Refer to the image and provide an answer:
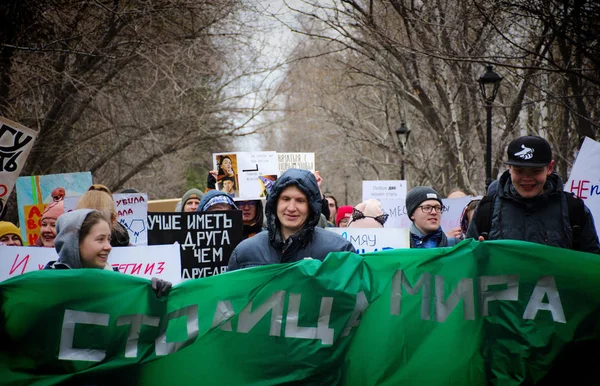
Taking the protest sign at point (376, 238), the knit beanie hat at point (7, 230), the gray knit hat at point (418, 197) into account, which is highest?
the gray knit hat at point (418, 197)

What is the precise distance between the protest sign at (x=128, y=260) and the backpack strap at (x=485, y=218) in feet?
8.13

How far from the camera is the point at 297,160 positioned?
10953 mm

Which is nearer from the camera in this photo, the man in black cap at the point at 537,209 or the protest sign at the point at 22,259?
the man in black cap at the point at 537,209

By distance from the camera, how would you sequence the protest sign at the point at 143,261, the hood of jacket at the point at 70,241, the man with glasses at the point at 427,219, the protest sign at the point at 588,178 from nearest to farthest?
the hood of jacket at the point at 70,241 → the protest sign at the point at 143,261 → the man with glasses at the point at 427,219 → the protest sign at the point at 588,178

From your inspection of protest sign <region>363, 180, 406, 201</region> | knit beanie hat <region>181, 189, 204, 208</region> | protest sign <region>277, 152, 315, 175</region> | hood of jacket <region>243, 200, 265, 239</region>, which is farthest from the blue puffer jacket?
protest sign <region>277, 152, 315, 175</region>

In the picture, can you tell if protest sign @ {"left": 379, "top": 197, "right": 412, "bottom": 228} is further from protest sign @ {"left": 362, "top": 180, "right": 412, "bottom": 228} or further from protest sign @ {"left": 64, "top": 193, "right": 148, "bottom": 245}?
protest sign @ {"left": 64, "top": 193, "right": 148, "bottom": 245}

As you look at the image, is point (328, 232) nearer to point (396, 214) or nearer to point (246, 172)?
point (246, 172)

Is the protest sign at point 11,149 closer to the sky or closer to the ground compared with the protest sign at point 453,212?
closer to the sky

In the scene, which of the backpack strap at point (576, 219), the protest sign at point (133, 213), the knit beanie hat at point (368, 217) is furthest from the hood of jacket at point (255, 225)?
the backpack strap at point (576, 219)

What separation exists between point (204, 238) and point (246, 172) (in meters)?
3.11

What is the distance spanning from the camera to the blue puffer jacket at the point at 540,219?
13.6 feet

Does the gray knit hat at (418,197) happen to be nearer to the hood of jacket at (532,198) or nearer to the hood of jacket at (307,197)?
the hood of jacket at (532,198)

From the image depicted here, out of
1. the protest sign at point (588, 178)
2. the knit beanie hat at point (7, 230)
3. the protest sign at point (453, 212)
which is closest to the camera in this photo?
the protest sign at point (588, 178)

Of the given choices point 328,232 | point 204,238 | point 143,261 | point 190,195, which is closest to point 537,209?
point 328,232
